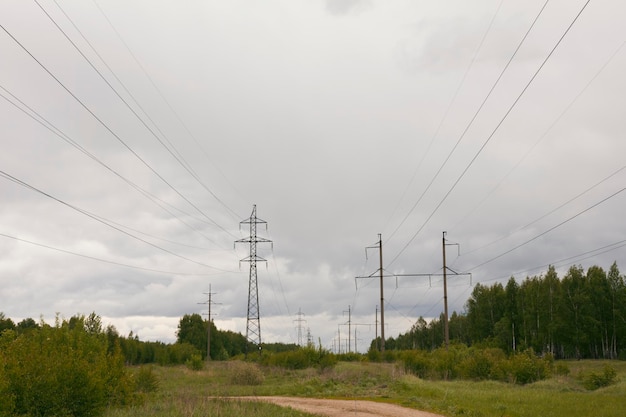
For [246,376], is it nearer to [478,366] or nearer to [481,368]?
[478,366]

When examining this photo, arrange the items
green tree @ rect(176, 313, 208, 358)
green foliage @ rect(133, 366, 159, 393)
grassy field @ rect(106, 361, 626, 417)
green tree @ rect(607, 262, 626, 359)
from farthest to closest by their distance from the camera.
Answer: green tree @ rect(176, 313, 208, 358) → green tree @ rect(607, 262, 626, 359) → green foliage @ rect(133, 366, 159, 393) → grassy field @ rect(106, 361, 626, 417)

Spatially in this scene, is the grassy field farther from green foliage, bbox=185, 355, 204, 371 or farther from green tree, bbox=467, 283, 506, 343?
green tree, bbox=467, 283, 506, 343

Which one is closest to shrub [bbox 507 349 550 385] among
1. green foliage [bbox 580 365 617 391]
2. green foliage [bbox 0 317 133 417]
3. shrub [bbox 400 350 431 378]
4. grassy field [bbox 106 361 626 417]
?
grassy field [bbox 106 361 626 417]

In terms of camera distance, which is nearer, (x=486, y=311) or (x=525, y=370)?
(x=525, y=370)

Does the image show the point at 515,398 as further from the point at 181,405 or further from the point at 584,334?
the point at 584,334

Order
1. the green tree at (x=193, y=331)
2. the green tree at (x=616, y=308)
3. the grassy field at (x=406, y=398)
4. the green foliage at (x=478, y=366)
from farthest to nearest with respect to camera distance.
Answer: the green tree at (x=193, y=331) < the green tree at (x=616, y=308) < the green foliage at (x=478, y=366) < the grassy field at (x=406, y=398)

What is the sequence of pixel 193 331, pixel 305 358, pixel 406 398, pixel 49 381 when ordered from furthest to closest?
1. pixel 193 331
2. pixel 305 358
3. pixel 406 398
4. pixel 49 381

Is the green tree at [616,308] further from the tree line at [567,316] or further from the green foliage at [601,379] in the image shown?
the green foliage at [601,379]

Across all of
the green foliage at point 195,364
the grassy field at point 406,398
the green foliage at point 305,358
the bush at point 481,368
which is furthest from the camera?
the green foliage at point 195,364

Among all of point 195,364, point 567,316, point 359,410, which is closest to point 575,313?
point 567,316

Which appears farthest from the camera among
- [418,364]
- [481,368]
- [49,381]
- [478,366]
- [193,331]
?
[193,331]

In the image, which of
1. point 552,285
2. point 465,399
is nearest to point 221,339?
point 552,285

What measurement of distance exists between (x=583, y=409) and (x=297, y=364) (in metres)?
45.0

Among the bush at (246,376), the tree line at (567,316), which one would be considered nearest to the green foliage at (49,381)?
the bush at (246,376)
